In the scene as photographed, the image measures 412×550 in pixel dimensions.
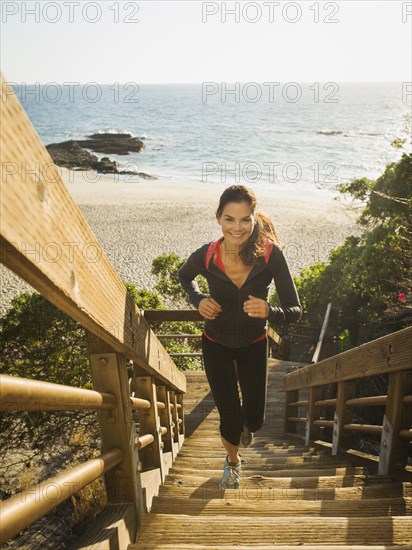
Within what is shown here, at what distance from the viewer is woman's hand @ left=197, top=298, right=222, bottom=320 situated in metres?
2.92

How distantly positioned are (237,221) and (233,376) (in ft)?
3.03

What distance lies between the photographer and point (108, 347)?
1.81m

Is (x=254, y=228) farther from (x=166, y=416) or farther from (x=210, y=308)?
(x=166, y=416)

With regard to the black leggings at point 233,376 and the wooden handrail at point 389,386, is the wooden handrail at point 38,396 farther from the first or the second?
the black leggings at point 233,376

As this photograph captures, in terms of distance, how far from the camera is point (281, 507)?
91.9 inches

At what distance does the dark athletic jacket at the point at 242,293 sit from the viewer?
2.96m

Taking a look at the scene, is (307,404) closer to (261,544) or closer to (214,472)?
(214,472)

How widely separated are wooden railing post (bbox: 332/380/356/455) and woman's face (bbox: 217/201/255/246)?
4.08ft

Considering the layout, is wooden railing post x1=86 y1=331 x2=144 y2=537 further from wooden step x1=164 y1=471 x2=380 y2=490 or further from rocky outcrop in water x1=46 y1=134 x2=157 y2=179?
rocky outcrop in water x1=46 y1=134 x2=157 y2=179

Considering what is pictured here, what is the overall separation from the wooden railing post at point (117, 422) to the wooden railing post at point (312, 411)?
2.68 metres

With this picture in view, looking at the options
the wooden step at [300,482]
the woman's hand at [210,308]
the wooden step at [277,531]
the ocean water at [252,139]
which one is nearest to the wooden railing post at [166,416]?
the wooden step at [300,482]

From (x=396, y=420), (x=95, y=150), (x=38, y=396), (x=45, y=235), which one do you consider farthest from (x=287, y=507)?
(x=95, y=150)

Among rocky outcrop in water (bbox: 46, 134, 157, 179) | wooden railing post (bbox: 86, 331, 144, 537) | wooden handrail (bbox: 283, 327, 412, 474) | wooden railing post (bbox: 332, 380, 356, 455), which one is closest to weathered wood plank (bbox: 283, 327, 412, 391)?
wooden handrail (bbox: 283, 327, 412, 474)

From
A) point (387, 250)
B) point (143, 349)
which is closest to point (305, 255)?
point (387, 250)
